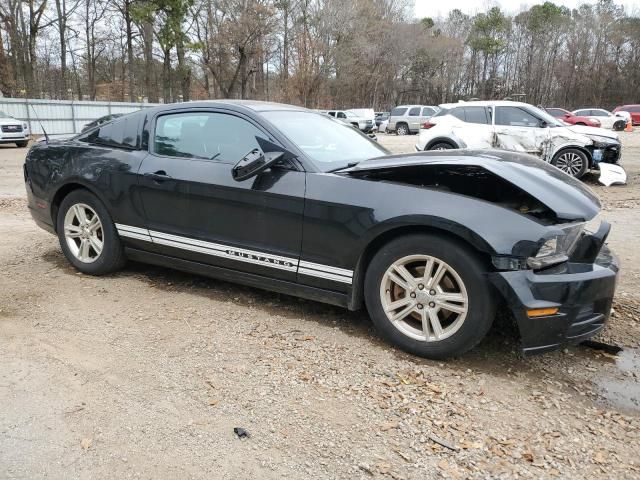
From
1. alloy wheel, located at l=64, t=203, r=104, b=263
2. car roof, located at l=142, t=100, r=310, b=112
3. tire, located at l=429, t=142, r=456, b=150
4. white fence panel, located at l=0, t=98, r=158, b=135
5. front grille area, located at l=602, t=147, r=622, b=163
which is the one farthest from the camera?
white fence panel, located at l=0, t=98, r=158, b=135

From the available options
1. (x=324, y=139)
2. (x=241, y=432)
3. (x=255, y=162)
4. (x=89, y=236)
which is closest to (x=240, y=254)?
(x=255, y=162)

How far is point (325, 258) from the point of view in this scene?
337cm

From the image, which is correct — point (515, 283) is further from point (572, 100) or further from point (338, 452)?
point (572, 100)

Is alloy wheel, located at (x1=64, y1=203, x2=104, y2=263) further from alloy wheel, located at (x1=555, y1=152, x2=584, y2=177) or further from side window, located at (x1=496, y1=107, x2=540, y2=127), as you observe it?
alloy wheel, located at (x1=555, y1=152, x2=584, y2=177)

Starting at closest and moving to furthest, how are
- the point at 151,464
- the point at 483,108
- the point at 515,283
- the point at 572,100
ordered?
the point at 151,464
the point at 515,283
the point at 483,108
the point at 572,100

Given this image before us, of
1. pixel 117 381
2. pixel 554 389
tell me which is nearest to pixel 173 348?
pixel 117 381

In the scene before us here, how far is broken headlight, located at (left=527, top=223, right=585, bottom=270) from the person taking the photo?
2822 mm

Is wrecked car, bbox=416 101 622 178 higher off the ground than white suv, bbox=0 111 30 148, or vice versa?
wrecked car, bbox=416 101 622 178

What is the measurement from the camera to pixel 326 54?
50938mm

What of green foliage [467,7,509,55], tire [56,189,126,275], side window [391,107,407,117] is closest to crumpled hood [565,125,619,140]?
tire [56,189,126,275]

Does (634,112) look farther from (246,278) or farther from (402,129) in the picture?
(246,278)

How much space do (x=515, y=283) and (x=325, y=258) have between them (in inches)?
45.6

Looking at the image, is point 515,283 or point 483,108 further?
point 483,108

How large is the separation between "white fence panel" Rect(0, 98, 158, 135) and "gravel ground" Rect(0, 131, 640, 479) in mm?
20983
